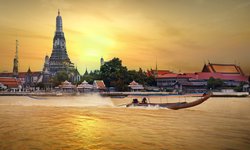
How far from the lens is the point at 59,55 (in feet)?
154

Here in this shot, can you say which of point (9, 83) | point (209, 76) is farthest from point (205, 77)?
point (9, 83)

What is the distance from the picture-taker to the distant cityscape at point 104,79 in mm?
30730

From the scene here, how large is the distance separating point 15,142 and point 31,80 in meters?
46.3

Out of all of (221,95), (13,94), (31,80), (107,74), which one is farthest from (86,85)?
(31,80)

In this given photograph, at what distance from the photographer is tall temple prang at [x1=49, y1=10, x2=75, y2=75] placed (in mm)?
45781

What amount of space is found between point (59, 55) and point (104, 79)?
773 inches

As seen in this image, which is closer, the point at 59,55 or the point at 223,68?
the point at 223,68

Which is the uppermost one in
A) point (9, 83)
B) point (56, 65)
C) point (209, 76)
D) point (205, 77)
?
point (56, 65)

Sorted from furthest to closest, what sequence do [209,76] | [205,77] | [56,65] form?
[56,65] → [209,76] → [205,77]

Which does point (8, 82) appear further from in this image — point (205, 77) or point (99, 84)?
point (205, 77)

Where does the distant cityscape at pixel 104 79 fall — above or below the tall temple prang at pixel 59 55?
below

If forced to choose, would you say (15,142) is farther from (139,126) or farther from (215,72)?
(215,72)

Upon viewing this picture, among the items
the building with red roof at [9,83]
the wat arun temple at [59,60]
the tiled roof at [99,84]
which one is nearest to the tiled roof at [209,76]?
the tiled roof at [99,84]

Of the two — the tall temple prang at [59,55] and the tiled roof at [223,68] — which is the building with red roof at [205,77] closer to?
the tiled roof at [223,68]
